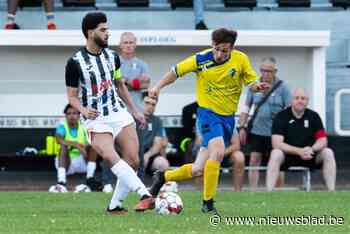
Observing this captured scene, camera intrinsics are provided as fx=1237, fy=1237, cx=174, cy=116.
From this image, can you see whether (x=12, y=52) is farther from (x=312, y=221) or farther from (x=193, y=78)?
(x=312, y=221)

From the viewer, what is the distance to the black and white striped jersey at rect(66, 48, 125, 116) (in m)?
11.2

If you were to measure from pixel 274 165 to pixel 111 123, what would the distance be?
4961 mm

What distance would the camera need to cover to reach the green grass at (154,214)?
9.86 m

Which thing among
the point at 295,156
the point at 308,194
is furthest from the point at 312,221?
the point at 295,156

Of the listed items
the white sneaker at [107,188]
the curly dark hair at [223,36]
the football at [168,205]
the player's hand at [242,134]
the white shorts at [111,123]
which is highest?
the curly dark hair at [223,36]

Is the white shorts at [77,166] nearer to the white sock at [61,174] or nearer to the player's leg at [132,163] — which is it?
the white sock at [61,174]

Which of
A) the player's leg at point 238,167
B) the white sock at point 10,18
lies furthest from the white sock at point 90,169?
the white sock at point 10,18

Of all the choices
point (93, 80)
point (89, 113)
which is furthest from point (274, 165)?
point (89, 113)

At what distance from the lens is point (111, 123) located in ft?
36.8

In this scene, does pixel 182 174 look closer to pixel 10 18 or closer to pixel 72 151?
pixel 72 151

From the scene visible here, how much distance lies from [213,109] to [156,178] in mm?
931

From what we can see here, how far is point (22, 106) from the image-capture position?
18.1 metres

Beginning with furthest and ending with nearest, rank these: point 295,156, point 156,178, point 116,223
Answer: point 295,156 → point 156,178 → point 116,223

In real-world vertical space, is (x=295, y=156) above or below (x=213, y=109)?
below
